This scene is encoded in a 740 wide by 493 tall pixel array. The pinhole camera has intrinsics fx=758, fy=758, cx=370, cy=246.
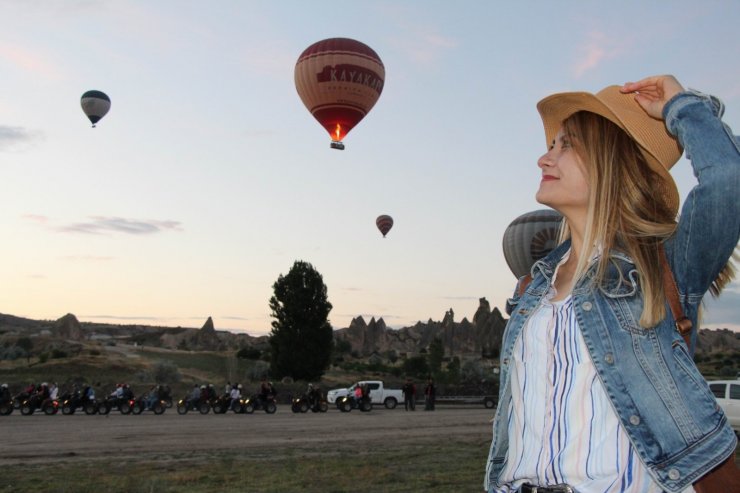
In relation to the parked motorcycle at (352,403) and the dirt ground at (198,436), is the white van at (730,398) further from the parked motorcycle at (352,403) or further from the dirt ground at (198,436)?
the parked motorcycle at (352,403)

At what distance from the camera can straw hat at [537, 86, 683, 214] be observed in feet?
8.00

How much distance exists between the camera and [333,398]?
42.0 m

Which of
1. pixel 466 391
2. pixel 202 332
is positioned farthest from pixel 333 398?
Answer: pixel 202 332

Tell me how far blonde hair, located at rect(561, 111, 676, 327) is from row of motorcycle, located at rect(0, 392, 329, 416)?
1232 inches

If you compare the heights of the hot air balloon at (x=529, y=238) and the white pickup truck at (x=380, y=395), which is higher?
the hot air balloon at (x=529, y=238)

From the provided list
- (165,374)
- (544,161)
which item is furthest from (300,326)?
(544,161)

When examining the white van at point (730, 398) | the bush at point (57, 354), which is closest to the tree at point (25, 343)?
the bush at point (57, 354)

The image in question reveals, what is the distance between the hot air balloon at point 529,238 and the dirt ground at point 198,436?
13.1 m

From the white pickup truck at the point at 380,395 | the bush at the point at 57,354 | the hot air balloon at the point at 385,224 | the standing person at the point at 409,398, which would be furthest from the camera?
the bush at the point at 57,354

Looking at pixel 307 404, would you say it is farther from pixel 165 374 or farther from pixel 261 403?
pixel 165 374

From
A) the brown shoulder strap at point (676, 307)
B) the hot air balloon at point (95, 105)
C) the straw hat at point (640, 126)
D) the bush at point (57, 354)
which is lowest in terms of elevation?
the brown shoulder strap at point (676, 307)

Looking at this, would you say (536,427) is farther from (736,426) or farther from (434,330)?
(434,330)

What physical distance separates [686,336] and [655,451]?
0.37m

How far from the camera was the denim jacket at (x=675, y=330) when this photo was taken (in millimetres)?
2127
